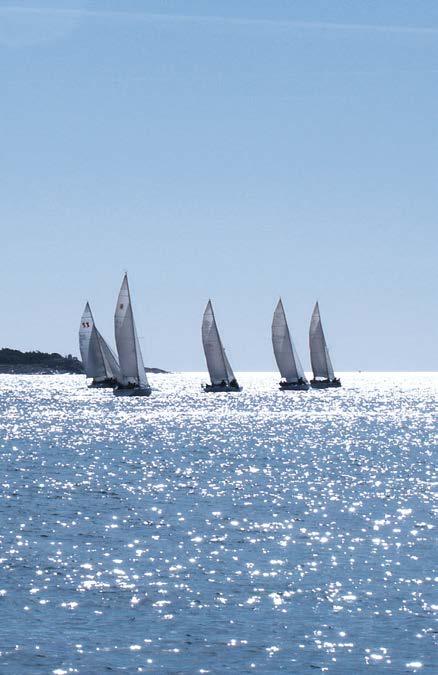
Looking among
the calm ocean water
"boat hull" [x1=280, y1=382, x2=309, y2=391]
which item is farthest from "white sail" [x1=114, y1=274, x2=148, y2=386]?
the calm ocean water

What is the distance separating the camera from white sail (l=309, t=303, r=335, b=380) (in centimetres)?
17338

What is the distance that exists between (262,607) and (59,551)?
33.4 ft

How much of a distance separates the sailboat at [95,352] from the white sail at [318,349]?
30.6 meters

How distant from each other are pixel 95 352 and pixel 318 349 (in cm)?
3446

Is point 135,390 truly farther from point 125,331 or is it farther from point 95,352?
point 95,352

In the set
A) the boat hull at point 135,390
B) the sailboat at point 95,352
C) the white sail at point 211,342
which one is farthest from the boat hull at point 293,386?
the boat hull at point 135,390

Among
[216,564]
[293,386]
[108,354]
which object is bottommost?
[216,564]

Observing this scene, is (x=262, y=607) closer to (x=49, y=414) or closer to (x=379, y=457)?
(x=379, y=457)

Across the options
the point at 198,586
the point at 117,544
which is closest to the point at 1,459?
the point at 117,544

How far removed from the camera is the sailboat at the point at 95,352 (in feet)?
545

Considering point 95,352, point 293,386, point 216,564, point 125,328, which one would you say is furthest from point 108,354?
point 216,564

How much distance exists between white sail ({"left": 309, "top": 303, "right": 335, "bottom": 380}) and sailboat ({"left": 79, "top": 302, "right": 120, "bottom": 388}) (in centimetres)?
3064

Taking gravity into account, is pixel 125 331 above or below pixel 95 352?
above

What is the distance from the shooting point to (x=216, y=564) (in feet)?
114
